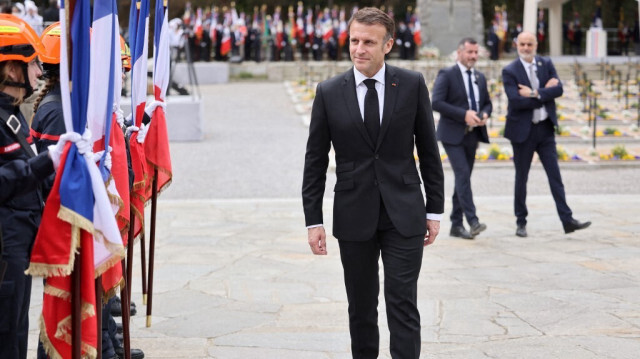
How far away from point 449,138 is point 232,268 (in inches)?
106

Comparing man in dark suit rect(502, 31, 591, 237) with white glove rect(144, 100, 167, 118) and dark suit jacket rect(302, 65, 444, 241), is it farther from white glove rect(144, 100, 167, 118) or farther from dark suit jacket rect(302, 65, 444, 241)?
dark suit jacket rect(302, 65, 444, 241)

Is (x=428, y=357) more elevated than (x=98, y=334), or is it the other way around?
(x=98, y=334)

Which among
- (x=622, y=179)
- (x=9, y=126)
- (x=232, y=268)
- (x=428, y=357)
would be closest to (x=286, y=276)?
(x=232, y=268)

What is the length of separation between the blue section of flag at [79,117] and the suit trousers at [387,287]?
1.36 meters

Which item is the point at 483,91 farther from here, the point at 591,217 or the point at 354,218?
the point at 354,218

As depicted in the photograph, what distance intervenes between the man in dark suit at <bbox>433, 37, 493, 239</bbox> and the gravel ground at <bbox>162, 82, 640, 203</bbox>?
2761mm

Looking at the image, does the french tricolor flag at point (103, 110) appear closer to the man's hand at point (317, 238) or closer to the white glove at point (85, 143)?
the white glove at point (85, 143)

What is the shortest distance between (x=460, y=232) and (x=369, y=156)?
17.3 ft

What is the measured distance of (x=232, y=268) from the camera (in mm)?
8477

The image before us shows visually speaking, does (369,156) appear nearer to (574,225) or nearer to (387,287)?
(387,287)

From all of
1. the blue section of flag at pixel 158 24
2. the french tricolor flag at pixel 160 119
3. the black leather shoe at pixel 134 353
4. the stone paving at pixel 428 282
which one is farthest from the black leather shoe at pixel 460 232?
the black leather shoe at pixel 134 353

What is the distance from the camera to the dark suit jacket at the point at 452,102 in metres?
9.77

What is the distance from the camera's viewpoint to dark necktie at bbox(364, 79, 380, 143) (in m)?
4.76

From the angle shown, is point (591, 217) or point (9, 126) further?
point (591, 217)
